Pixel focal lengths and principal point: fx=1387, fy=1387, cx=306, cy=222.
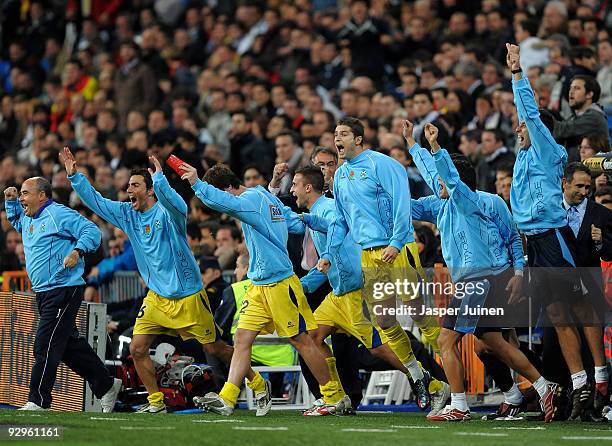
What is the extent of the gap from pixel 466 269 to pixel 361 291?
4.15 ft

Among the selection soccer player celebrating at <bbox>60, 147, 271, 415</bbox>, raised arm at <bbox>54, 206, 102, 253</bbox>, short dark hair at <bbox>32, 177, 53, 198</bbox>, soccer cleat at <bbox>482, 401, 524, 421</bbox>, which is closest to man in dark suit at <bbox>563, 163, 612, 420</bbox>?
soccer cleat at <bbox>482, 401, 524, 421</bbox>

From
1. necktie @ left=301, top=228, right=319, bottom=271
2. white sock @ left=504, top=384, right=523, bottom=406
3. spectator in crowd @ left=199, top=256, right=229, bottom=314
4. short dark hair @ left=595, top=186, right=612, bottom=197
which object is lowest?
white sock @ left=504, top=384, right=523, bottom=406

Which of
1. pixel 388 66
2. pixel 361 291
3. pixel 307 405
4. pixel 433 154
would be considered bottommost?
pixel 307 405

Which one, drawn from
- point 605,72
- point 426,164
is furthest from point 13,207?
point 605,72

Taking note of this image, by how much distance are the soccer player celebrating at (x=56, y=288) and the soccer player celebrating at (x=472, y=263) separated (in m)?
3.34

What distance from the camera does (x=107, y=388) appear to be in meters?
13.4

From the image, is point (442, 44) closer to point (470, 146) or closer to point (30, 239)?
point (470, 146)

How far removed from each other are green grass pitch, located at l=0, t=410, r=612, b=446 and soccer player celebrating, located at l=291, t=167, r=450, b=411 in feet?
2.08

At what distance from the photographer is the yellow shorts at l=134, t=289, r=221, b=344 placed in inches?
521

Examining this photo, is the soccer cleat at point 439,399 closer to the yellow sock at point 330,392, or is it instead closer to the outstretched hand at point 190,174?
the yellow sock at point 330,392

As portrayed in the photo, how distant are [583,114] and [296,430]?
5.34m

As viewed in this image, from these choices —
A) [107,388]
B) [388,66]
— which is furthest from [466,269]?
[388,66]

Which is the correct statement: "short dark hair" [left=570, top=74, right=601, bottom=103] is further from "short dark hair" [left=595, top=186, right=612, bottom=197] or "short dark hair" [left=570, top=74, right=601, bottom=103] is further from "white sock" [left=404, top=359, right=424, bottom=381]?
"white sock" [left=404, top=359, right=424, bottom=381]

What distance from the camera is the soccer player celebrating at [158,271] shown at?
43.5 ft
